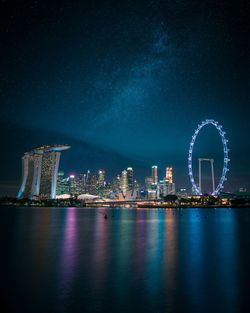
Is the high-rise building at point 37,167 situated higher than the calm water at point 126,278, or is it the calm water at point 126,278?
the high-rise building at point 37,167

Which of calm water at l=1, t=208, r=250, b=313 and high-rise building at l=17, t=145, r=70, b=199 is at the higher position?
high-rise building at l=17, t=145, r=70, b=199

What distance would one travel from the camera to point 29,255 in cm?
2178

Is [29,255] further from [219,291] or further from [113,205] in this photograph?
[113,205]

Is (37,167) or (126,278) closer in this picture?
(126,278)

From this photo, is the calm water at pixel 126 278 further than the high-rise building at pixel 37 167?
No

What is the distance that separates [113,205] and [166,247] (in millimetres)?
138075

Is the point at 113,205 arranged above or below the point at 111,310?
above

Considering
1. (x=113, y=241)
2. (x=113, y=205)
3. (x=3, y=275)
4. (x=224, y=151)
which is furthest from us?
(x=113, y=205)

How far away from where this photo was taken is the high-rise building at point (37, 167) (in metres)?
150

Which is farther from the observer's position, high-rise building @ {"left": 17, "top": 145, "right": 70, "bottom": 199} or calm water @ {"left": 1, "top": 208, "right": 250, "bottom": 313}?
high-rise building @ {"left": 17, "top": 145, "right": 70, "bottom": 199}

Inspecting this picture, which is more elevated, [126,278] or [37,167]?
[37,167]

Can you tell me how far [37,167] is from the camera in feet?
487

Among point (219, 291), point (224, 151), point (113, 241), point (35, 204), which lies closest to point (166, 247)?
point (113, 241)

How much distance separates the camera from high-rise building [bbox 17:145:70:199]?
15000 centimetres
